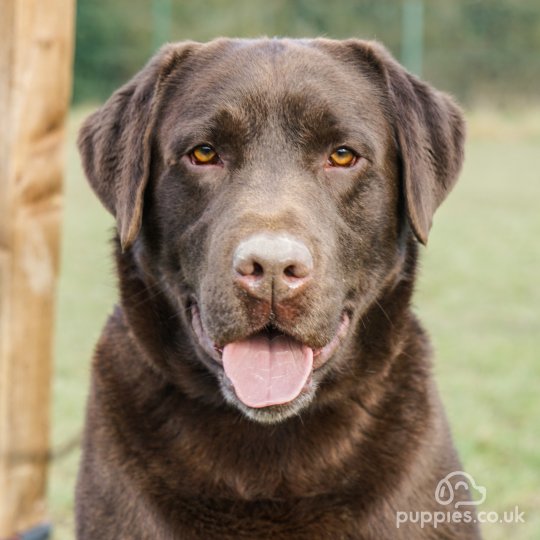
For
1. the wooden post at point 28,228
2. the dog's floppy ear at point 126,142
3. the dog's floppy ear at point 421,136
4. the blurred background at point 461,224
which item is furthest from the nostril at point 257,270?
the wooden post at point 28,228

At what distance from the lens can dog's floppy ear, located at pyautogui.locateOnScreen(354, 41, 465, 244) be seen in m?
3.31

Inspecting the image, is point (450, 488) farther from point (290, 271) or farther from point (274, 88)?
point (274, 88)

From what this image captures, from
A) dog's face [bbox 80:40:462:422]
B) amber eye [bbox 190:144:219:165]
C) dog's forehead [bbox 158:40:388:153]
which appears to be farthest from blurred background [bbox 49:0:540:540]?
dog's forehead [bbox 158:40:388:153]

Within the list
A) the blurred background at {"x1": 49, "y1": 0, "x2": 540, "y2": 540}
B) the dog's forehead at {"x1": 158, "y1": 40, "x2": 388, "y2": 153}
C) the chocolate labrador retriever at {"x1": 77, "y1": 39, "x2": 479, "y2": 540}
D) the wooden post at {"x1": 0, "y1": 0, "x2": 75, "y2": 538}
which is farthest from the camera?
the blurred background at {"x1": 49, "y1": 0, "x2": 540, "y2": 540}

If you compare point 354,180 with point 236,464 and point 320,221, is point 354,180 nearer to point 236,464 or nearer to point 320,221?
point 320,221

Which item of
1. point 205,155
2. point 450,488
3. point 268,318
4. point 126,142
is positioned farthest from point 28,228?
point 450,488

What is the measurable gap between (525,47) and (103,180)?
22.7 m

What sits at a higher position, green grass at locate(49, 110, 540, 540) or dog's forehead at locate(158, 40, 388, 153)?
dog's forehead at locate(158, 40, 388, 153)

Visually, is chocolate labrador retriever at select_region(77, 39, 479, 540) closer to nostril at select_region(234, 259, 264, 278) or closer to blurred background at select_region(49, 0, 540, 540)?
nostril at select_region(234, 259, 264, 278)

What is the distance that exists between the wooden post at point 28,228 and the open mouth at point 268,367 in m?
1.32

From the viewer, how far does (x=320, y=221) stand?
303cm

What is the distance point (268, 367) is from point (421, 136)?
0.99 metres

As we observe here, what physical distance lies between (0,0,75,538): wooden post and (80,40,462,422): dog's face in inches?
16.9

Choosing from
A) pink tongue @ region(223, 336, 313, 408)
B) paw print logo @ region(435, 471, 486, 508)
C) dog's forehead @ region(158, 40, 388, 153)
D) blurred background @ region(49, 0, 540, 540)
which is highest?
dog's forehead @ region(158, 40, 388, 153)
